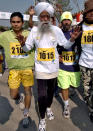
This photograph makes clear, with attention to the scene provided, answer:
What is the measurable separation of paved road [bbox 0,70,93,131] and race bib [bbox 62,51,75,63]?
3.26 ft

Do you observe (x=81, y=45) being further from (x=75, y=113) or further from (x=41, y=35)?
(x=75, y=113)

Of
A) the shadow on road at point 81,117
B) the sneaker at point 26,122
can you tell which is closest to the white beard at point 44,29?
the sneaker at point 26,122

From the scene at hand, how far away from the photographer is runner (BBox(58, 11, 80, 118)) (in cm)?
290

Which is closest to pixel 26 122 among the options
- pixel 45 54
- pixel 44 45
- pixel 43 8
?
pixel 45 54

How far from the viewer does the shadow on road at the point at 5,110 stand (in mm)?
2846

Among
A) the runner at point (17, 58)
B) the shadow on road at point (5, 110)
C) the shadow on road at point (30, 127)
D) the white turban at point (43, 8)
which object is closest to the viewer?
the white turban at point (43, 8)

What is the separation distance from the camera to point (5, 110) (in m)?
3.18

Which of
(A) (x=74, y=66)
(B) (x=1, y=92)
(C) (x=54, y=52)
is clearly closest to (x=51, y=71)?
(C) (x=54, y=52)

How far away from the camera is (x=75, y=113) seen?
3045 mm

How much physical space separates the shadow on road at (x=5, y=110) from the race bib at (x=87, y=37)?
188 cm

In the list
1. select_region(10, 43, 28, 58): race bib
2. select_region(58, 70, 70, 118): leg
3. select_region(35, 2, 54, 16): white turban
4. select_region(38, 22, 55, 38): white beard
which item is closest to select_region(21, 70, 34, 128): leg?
select_region(10, 43, 28, 58): race bib

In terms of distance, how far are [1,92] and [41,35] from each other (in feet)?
7.77

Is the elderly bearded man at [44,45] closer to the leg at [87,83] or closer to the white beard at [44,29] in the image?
the white beard at [44,29]

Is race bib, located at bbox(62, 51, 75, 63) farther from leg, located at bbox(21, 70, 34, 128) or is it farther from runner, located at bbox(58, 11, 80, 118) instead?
leg, located at bbox(21, 70, 34, 128)
